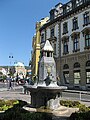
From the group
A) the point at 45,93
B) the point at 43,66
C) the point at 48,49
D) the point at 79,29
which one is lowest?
the point at 45,93

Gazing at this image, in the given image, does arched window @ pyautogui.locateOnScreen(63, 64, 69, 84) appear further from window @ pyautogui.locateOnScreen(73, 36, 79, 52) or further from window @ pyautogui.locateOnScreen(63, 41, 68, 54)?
window @ pyautogui.locateOnScreen(73, 36, 79, 52)

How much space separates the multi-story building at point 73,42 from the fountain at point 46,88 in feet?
65.7

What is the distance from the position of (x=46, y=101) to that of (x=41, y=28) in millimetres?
35700

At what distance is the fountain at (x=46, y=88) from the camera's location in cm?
1045

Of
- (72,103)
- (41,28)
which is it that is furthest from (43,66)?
(41,28)

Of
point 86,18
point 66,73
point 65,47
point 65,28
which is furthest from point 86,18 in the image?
point 66,73

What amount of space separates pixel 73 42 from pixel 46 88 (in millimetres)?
25184

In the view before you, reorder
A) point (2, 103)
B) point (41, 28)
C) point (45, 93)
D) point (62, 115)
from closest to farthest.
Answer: point (62, 115)
point (45, 93)
point (2, 103)
point (41, 28)

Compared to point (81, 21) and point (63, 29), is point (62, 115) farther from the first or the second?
point (63, 29)

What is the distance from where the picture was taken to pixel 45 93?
10617mm

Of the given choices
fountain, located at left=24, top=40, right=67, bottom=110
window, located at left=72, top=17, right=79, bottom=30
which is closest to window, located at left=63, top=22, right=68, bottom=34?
window, located at left=72, top=17, right=79, bottom=30

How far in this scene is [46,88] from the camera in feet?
33.3

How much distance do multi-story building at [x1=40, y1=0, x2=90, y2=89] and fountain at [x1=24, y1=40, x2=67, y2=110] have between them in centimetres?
2004

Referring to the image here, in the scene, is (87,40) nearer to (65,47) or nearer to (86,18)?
(86,18)
